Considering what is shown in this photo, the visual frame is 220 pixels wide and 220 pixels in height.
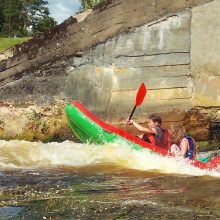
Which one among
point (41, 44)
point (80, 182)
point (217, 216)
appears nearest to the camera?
point (217, 216)

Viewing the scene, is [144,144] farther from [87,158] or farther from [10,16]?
[10,16]

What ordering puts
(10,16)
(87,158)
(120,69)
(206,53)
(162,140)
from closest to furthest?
(162,140), (87,158), (206,53), (120,69), (10,16)

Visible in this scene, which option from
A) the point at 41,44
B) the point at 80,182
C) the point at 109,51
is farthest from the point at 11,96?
the point at 80,182

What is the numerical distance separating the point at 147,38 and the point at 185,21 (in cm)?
94

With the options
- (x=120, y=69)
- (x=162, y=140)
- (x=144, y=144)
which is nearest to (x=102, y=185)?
(x=144, y=144)

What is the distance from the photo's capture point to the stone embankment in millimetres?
10211

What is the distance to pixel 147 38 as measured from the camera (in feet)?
34.8

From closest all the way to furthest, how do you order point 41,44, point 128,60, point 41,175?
point 41,175, point 128,60, point 41,44

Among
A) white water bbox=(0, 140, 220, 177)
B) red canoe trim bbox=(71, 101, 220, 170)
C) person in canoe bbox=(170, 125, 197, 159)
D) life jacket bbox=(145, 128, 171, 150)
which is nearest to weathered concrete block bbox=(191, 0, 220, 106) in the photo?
life jacket bbox=(145, 128, 171, 150)

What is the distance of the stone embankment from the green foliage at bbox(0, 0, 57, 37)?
2609cm

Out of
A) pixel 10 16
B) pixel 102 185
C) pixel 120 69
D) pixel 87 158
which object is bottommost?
pixel 102 185

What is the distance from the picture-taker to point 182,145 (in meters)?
6.98

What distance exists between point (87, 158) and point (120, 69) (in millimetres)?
3154

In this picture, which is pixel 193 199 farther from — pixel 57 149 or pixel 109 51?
pixel 109 51
